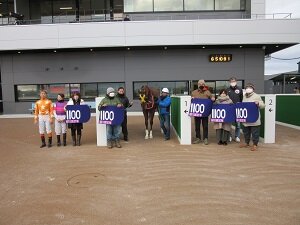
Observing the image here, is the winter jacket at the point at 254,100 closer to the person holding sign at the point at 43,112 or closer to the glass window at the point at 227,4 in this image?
the person holding sign at the point at 43,112

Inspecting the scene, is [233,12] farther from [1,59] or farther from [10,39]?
[1,59]

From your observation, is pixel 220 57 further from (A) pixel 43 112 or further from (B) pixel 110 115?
(A) pixel 43 112

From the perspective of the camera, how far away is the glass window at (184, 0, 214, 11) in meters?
22.8

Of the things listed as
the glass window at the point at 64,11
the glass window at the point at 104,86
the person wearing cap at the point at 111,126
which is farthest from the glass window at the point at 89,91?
the person wearing cap at the point at 111,126

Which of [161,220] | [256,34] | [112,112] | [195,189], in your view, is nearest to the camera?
[161,220]

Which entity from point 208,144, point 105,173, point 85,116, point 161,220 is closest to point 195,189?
point 161,220

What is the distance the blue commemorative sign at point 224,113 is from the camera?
9008mm

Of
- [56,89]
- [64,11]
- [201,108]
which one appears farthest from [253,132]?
[64,11]

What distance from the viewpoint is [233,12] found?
22812mm

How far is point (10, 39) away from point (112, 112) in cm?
1534

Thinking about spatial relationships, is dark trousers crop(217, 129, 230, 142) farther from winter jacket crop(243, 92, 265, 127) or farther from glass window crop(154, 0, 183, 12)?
glass window crop(154, 0, 183, 12)

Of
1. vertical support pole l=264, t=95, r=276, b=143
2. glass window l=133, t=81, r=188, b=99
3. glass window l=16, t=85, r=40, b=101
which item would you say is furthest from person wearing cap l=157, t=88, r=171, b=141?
glass window l=16, t=85, r=40, b=101

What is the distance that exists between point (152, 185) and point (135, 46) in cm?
1624

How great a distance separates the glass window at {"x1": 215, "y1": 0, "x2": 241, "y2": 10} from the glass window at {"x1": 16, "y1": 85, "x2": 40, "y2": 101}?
15.0 metres
